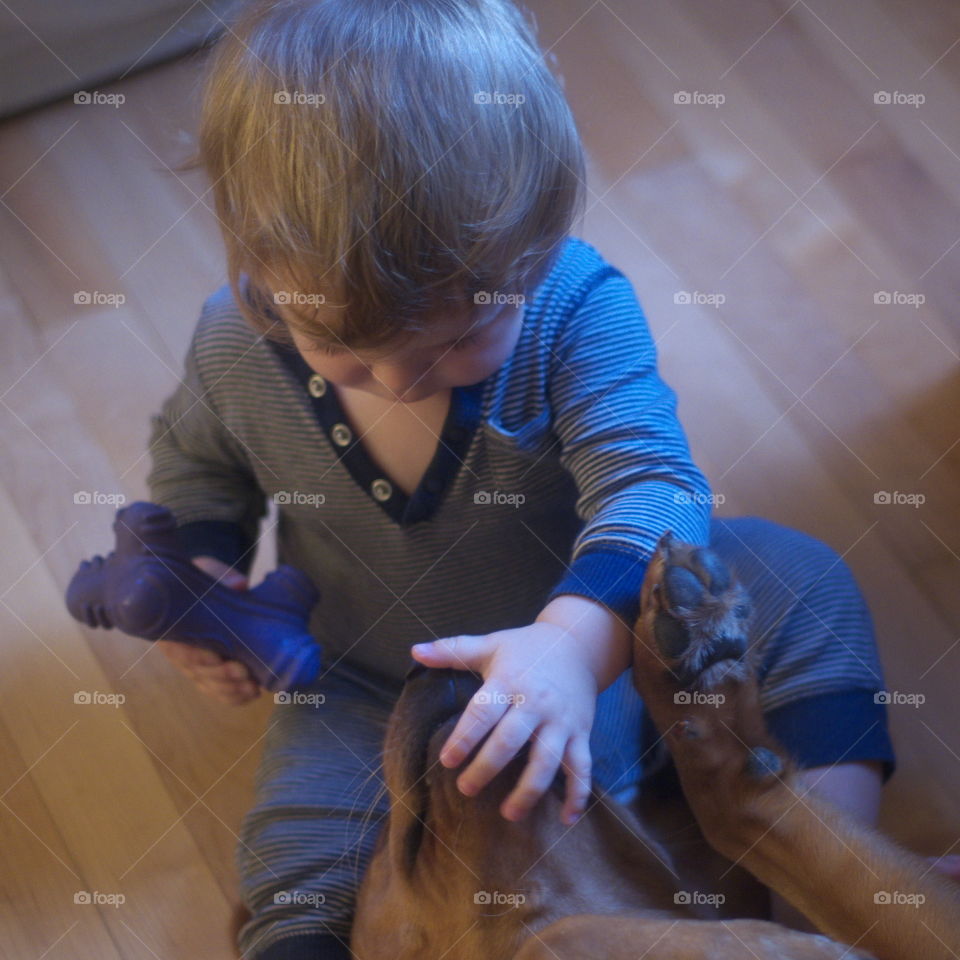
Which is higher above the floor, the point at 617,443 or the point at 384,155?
the point at 384,155

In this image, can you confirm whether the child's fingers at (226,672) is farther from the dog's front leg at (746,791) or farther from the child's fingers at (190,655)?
the dog's front leg at (746,791)

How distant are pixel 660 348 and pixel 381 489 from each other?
452 mm

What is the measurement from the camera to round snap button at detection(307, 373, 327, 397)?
86 cm

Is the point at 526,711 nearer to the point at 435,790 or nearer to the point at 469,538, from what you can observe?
the point at 435,790

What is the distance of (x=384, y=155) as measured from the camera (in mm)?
636

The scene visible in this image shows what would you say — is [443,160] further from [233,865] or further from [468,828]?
[233,865]

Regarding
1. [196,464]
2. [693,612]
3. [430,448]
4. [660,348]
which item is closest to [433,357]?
[430,448]

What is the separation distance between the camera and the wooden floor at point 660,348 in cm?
100

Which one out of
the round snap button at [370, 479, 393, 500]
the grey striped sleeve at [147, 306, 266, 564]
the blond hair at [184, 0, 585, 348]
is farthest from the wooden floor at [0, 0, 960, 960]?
the blond hair at [184, 0, 585, 348]

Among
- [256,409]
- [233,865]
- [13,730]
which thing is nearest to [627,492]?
[256,409]

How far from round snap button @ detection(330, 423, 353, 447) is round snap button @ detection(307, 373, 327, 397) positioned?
3cm

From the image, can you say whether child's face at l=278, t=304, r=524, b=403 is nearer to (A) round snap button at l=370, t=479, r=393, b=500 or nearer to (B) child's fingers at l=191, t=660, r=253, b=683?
(A) round snap button at l=370, t=479, r=393, b=500

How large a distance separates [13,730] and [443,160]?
0.75m

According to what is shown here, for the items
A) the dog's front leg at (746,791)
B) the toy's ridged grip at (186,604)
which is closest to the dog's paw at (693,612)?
the dog's front leg at (746,791)
